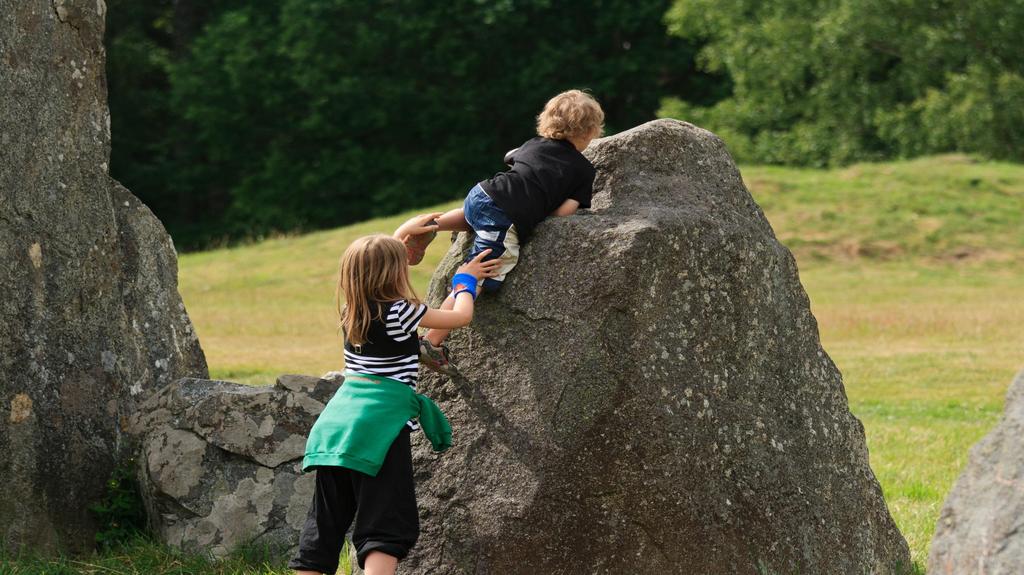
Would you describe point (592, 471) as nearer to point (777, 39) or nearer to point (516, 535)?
point (516, 535)

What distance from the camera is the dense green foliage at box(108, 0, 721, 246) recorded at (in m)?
42.4

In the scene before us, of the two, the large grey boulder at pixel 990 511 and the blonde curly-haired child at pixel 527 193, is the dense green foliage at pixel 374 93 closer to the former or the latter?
the blonde curly-haired child at pixel 527 193

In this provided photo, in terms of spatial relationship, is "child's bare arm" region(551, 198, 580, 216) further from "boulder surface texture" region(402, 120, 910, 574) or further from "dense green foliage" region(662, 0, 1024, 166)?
"dense green foliage" region(662, 0, 1024, 166)

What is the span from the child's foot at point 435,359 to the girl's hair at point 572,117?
1.09 meters

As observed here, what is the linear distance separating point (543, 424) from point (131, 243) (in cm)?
323

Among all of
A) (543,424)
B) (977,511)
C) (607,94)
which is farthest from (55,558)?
(607,94)

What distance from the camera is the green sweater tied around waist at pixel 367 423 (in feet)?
17.6

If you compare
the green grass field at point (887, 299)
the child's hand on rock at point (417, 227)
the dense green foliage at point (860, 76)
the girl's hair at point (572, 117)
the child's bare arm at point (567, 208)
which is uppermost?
the girl's hair at point (572, 117)

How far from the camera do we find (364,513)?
17.9 feet

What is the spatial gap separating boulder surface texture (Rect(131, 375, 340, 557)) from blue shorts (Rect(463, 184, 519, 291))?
160cm

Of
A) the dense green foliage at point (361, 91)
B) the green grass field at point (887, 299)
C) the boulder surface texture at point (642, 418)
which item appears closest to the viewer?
the boulder surface texture at point (642, 418)

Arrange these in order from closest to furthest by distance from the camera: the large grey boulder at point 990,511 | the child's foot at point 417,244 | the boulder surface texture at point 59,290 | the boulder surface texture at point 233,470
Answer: the large grey boulder at point 990,511 < the child's foot at point 417,244 < the boulder surface texture at point 233,470 < the boulder surface texture at point 59,290

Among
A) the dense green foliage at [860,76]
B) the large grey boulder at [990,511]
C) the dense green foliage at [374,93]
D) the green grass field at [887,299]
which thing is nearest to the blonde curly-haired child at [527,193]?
the green grass field at [887,299]

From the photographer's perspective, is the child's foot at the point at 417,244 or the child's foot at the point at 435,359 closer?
the child's foot at the point at 435,359
